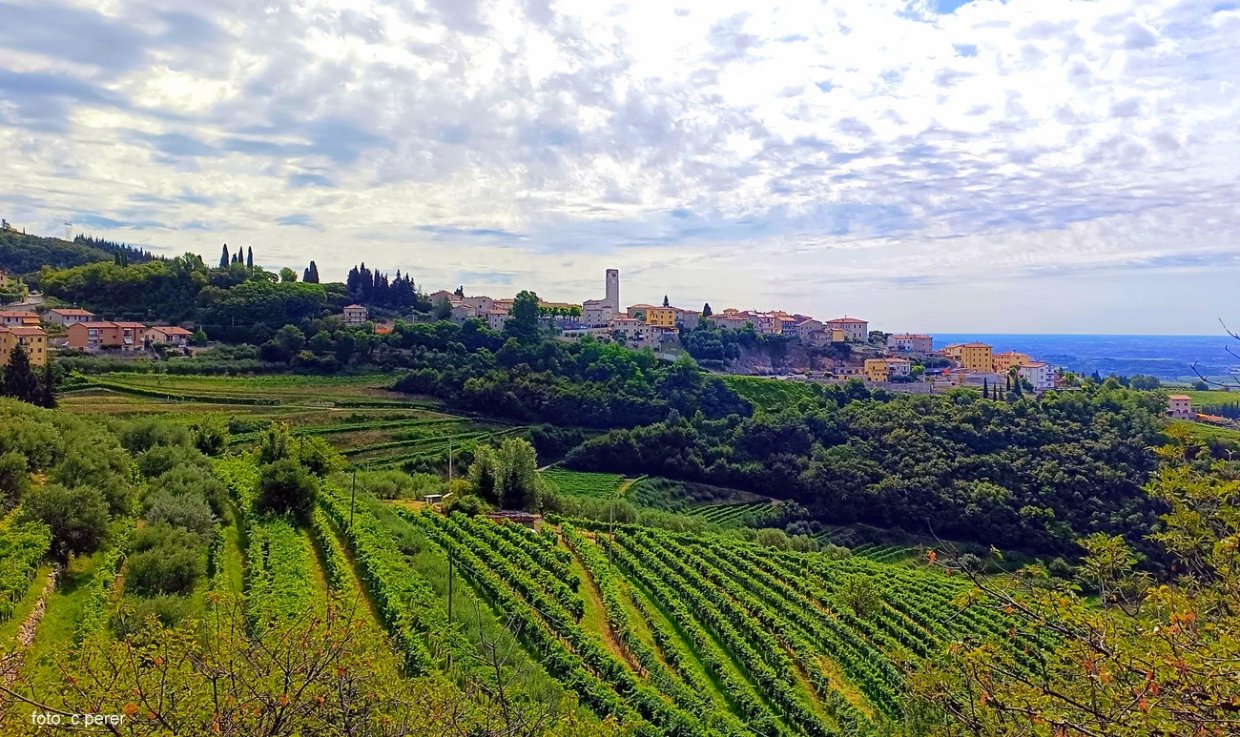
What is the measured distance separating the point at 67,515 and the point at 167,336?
45198 mm

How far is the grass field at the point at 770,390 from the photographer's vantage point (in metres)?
65.7

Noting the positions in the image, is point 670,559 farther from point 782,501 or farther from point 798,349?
point 798,349

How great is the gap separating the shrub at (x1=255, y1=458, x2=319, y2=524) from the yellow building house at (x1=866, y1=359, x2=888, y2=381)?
67500 millimetres

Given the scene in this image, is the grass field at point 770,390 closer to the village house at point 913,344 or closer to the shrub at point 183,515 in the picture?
the village house at point 913,344

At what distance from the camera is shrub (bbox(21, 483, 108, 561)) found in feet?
53.8

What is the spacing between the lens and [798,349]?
9294 cm

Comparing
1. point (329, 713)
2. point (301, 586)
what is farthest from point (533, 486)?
point (329, 713)

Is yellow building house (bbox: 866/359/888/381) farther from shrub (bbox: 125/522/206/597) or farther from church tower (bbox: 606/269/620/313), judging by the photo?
shrub (bbox: 125/522/206/597)

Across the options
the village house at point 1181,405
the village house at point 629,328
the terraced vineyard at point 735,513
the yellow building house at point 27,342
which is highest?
the village house at point 629,328

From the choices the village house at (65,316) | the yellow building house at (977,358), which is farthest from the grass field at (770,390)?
the village house at (65,316)

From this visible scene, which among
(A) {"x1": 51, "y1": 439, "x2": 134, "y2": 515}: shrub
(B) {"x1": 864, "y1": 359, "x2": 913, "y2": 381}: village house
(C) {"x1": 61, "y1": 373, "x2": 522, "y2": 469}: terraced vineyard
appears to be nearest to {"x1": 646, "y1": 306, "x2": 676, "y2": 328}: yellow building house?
(B) {"x1": 864, "y1": 359, "x2": 913, "y2": 381}: village house

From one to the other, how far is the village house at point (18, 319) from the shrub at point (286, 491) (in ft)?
126

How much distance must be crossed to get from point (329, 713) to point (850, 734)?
13.1 metres

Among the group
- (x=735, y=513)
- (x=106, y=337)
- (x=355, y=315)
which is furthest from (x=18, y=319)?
(x=735, y=513)
